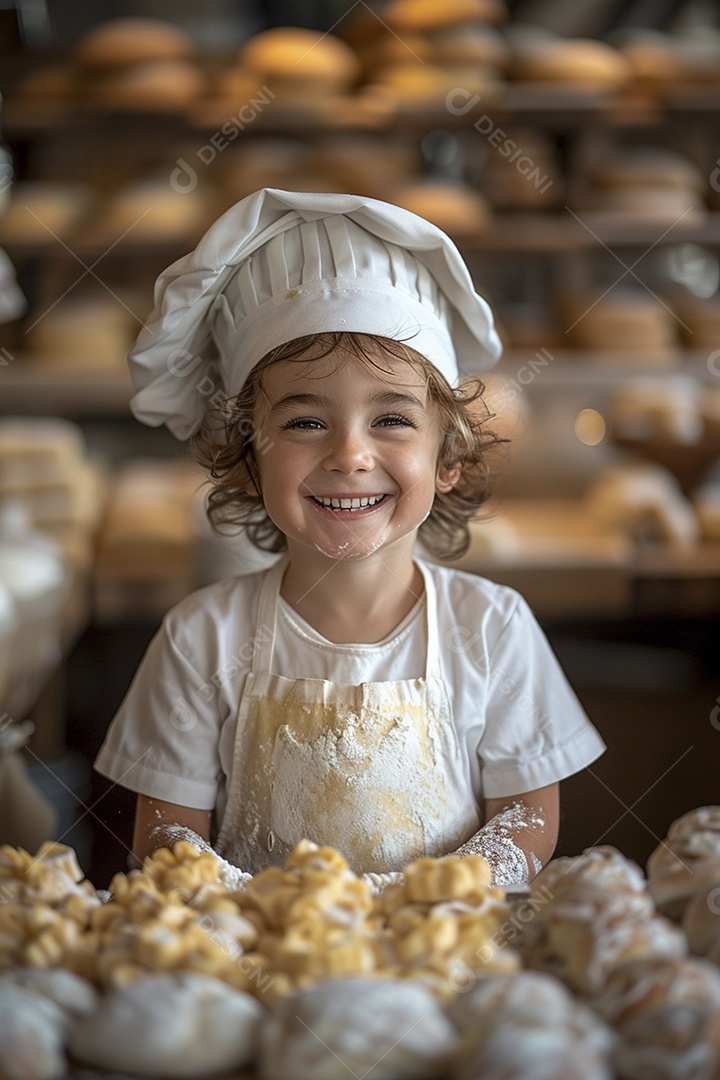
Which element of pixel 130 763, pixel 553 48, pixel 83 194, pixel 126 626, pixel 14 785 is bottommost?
pixel 126 626

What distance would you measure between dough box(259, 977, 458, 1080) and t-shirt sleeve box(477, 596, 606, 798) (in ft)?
1.98

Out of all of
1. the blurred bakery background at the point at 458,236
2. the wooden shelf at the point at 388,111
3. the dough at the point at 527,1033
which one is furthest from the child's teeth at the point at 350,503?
the wooden shelf at the point at 388,111

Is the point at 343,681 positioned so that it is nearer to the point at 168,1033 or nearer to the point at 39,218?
the point at 168,1033

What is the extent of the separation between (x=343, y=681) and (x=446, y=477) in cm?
26

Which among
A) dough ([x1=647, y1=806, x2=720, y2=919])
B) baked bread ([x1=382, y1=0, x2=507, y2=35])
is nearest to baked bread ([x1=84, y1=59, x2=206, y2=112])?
baked bread ([x1=382, y1=0, x2=507, y2=35])

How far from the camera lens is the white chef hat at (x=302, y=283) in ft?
3.41

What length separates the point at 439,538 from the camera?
4.60 feet

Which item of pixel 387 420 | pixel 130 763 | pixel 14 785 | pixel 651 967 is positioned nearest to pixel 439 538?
pixel 387 420

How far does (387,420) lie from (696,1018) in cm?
66

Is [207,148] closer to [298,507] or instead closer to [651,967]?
[298,507]

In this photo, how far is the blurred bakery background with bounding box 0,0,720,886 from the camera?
3107 mm

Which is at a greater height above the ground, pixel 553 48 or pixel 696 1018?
pixel 553 48

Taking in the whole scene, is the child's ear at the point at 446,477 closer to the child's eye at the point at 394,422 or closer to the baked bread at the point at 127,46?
the child's eye at the point at 394,422

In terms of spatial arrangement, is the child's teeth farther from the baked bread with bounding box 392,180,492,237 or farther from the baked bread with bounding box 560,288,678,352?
the baked bread with bounding box 560,288,678,352
